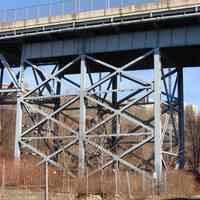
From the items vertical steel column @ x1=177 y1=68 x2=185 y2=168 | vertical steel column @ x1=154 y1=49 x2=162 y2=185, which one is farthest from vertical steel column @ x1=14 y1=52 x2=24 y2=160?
vertical steel column @ x1=177 y1=68 x2=185 y2=168

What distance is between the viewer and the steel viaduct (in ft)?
111

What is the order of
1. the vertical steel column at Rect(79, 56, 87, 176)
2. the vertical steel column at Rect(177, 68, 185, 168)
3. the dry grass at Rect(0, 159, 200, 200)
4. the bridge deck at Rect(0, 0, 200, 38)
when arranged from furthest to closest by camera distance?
the vertical steel column at Rect(177, 68, 185, 168), the vertical steel column at Rect(79, 56, 87, 176), the bridge deck at Rect(0, 0, 200, 38), the dry grass at Rect(0, 159, 200, 200)

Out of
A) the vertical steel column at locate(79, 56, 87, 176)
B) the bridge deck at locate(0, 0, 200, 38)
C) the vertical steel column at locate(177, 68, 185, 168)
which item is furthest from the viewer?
the vertical steel column at locate(177, 68, 185, 168)

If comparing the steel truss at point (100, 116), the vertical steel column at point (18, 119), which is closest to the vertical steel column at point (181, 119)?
the steel truss at point (100, 116)

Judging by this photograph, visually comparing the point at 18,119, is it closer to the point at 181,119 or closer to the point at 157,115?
the point at 157,115

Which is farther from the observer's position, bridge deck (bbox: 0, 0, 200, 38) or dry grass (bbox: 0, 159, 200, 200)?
bridge deck (bbox: 0, 0, 200, 38)

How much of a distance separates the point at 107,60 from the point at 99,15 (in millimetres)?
5426

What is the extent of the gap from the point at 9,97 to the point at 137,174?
641 inches

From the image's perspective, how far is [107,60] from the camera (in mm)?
40000

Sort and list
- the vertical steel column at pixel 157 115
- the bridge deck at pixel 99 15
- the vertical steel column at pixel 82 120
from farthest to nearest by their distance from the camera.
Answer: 1. the vertical steel column at pixel 82 120
2. the vertical steel column at pixel 157 115
3. the bridge deck at pixel 99 15

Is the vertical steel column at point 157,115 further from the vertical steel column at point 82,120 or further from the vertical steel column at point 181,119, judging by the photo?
the vertical steel column at point 181,119

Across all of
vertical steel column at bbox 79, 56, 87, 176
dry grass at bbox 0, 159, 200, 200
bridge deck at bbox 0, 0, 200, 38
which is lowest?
dry grass at bbox 0, 159, 200, 200

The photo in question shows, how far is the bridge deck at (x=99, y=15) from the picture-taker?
33156 mm

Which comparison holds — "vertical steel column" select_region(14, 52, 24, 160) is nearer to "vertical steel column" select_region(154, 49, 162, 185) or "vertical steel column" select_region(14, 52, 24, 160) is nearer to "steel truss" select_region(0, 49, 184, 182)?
"steel truss" select_region(0, 49, 184, 182)
